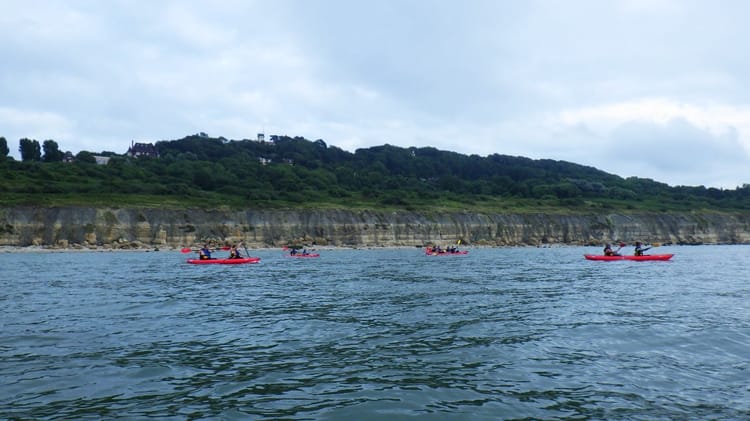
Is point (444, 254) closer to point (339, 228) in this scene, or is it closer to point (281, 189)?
point (339, 228)

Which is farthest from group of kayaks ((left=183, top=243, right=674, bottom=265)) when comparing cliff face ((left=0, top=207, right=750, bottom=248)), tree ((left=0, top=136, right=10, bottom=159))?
tree ((left=0, top=136, right=10, bottom=159))

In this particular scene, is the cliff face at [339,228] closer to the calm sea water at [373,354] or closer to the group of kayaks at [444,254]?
the group of kayaks at [444,254]

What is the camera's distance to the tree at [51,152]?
144375mm

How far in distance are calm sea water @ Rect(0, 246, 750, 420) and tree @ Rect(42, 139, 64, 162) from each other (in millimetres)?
135147

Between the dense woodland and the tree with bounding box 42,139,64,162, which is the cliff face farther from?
the tree with bounding box 42,139,64,162

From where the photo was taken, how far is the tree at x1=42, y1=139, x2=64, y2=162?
144 metres

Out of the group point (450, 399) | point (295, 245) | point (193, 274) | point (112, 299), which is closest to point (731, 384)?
point (450, 399)

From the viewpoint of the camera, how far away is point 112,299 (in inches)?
975

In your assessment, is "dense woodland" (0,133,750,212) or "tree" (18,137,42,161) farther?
"tree" (18,137,42,161)

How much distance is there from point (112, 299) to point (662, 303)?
2483 cm

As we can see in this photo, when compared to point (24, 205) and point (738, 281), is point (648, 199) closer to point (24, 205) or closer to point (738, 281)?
point (738, 281)

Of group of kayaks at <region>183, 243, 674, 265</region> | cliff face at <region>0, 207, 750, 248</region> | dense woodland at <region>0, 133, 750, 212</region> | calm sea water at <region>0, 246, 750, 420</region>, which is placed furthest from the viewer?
dense woodland at <region>0, 133, 750, 212</region>

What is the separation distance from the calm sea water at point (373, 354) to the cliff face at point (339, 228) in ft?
181

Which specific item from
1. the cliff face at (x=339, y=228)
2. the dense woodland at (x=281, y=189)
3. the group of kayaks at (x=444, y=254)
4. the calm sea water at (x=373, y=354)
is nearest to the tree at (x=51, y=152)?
the dense woodland at (x=281, y=189)
